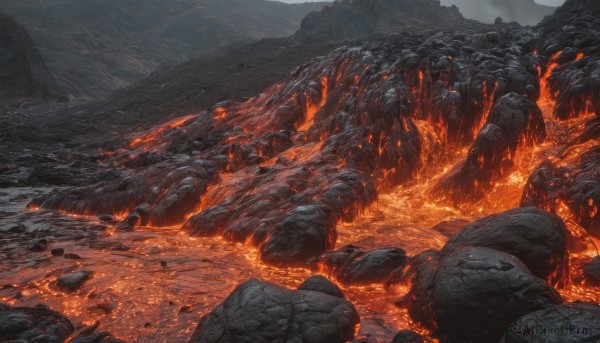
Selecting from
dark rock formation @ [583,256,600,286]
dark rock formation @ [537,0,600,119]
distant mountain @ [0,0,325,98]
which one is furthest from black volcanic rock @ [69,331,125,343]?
distant mountain @ [0,0,325,98]

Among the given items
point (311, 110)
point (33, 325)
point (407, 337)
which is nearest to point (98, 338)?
point (33, 325)

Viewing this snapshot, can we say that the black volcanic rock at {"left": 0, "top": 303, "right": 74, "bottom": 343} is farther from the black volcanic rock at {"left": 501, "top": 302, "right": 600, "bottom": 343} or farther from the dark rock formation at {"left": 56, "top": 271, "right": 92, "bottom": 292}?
the black volcanic rock at {"left": 501, "top": 302, "right": 600, "bottom": 343}

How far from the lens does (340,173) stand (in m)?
9.97

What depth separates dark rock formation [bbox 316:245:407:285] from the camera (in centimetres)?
610

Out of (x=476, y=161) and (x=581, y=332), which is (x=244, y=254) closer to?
(x=581, y=332)

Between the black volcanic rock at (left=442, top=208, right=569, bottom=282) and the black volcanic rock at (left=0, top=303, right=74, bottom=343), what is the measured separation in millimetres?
4916

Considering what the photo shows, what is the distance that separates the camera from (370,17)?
55531 millimetres

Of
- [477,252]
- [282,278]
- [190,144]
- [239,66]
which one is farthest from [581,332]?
[239,66]

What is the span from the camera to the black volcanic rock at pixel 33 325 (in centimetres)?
440

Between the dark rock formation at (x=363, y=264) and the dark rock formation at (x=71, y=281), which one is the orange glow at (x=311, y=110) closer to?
the dark rock formation at (x=363, y=264)

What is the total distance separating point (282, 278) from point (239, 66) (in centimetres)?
3083

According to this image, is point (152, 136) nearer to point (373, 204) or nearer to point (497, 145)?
point (373, 204)

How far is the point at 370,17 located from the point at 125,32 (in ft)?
175

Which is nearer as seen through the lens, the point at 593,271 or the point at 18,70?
the point at 593,271
